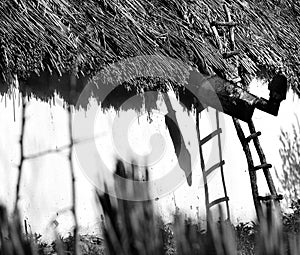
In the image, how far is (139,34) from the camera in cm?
495

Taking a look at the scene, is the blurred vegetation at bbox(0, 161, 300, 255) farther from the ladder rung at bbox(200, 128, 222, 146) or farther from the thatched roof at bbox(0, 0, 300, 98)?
the ladder rung at bbox(200, 128, 222, 146)

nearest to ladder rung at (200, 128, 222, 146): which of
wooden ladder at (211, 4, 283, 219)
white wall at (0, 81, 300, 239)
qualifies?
white wall at (0, 81, 300, 239)

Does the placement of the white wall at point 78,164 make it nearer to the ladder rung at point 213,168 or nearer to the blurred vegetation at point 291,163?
the ladder rung at point 213,168

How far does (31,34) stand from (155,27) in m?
1.22

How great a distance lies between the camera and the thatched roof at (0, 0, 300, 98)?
421 cm

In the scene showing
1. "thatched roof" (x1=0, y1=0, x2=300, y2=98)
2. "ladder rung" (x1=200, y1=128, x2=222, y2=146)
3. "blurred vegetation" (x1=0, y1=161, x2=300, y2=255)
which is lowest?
"blurred vegetation" (x1=0, y1=161, x2=300, y2=255)

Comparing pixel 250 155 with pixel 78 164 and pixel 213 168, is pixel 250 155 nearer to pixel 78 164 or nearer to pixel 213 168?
pixel 213 168

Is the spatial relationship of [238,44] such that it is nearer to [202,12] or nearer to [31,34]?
[202,12]

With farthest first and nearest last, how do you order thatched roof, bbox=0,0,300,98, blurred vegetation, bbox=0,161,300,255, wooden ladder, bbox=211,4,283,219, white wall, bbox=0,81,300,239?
1. wooden ladder, bbox=211,4,283,219
2. white wall, bbox=0,81,300,239
3. thatched roof, bbox=0,0,300,98
4. blurred vegetation, bbox=0,161,300,255

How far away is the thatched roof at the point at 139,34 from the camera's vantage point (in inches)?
166

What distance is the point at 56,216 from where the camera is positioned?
14.9 ft

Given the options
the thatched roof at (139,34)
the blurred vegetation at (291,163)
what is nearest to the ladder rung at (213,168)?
the thatched roof at (139,34)

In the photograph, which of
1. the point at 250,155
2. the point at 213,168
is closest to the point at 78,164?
the point at 250,155

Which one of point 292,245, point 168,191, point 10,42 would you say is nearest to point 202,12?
point 168,191
